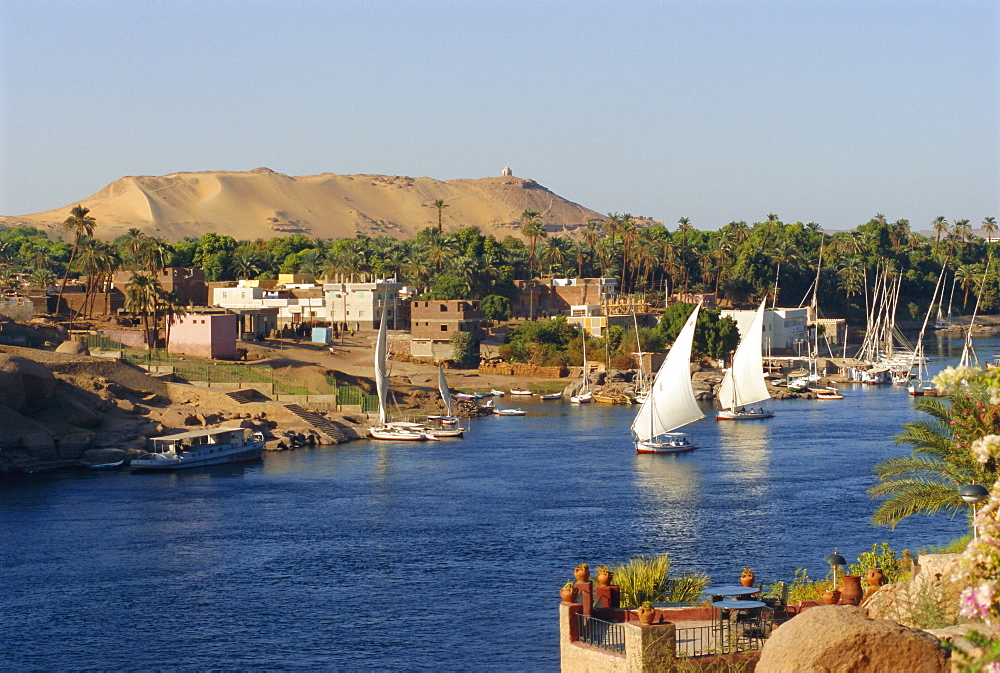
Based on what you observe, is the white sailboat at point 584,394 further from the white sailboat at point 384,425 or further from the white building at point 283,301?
the white building at point 283,301

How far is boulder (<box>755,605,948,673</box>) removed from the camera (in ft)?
39.1

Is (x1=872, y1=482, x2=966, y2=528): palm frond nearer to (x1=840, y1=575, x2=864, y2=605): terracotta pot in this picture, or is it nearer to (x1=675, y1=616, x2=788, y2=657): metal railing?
(x1=840, y1=575, x2=864, y2=605): terracotta pot

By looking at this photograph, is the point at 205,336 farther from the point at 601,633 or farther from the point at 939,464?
the point at 601,633

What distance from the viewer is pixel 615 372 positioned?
76.8 meters

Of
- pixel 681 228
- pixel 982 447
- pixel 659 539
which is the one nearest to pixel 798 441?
pixel 659 539

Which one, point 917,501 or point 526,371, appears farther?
point 526,371

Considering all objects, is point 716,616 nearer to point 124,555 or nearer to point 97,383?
point 124,555

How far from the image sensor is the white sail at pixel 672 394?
53.9 meters

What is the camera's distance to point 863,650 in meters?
11.9

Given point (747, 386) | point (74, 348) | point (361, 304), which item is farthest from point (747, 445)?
point (361, 304)

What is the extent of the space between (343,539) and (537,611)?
32.2 ft

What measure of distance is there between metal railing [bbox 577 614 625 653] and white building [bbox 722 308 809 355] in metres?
74.7

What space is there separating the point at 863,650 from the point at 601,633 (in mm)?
4115

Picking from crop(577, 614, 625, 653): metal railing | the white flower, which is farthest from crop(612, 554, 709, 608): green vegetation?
the white flower
